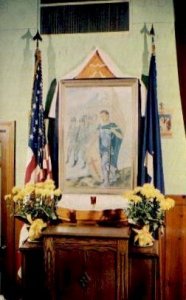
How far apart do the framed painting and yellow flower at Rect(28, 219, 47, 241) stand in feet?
2.52

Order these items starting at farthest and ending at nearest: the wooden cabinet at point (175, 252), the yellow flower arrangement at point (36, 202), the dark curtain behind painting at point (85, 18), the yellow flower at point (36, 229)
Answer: the dark curtain behind painting at point (85, 18) < the wooden cabinet at point (175, 252) < the yellow flower arrangement at point (36, 202) < the yellow flower at point (36, 229)

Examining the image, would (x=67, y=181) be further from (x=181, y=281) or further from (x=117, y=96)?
(x=181, y=281)

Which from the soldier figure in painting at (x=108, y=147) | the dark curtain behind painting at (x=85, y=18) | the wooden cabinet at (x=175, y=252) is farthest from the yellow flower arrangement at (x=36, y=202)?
the dark curtain behind painting at (x=85, y=18)

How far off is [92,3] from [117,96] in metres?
1.13

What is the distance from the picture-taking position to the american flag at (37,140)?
4578 millimetres

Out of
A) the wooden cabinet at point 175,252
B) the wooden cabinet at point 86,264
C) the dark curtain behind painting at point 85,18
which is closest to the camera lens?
the wooden cabinet at point 86,264

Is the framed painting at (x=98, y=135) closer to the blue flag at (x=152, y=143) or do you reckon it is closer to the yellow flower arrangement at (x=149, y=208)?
the blue flag at (x=152, y=143)

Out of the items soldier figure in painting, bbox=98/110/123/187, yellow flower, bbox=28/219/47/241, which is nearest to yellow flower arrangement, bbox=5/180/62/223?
yellow flower, bbox=28/219/47/241

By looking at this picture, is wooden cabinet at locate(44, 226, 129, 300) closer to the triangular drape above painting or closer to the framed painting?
the framed painting

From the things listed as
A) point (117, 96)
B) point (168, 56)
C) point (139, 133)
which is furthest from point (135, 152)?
point (168, 56)

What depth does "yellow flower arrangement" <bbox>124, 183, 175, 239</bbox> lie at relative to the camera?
4062 mm

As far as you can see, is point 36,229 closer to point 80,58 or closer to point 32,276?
point 32,276

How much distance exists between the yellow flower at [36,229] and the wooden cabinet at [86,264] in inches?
5.9

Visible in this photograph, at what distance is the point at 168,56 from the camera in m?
4.71
